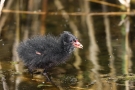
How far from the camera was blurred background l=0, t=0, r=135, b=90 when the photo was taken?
16.9 feet

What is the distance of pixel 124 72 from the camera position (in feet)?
18.0

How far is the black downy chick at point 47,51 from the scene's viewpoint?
5238 mm

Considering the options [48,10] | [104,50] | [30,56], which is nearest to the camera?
[30,56]

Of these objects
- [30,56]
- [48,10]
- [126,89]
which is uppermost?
[48,10]

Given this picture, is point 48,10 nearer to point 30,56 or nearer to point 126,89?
point 30,56

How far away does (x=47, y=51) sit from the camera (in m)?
5.25

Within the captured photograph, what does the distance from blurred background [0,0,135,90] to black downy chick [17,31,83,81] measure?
0.64 feet

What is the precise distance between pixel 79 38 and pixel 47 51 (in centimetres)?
211

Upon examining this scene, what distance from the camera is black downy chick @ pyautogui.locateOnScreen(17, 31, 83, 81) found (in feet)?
17.2

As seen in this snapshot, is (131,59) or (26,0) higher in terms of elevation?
(26,0)

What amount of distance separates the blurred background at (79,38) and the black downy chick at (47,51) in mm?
195

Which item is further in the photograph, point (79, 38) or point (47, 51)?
point (79, 38)

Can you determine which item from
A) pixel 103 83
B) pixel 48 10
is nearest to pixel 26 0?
pixel 48 10

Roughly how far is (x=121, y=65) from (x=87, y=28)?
2.40 m
